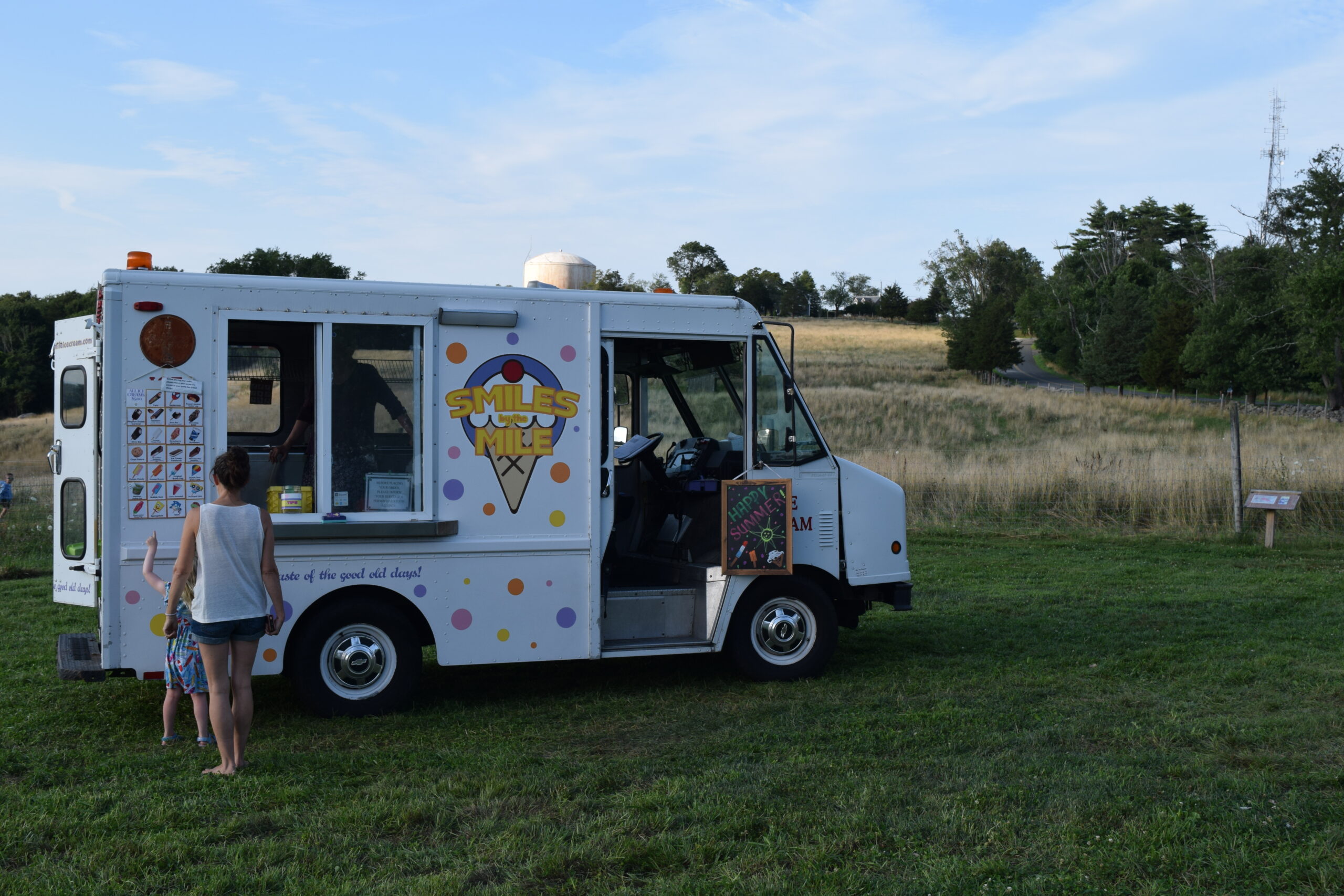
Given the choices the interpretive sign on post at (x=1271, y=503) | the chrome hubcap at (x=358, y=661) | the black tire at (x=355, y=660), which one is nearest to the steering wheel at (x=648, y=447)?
the black tire at (x=355, y=660)

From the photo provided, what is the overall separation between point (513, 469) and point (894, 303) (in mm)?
101833

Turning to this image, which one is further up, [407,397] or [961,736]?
[407,397]

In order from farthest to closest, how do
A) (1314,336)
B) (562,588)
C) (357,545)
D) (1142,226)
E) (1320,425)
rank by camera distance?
1. (1142,226)
2. (1314,336)
3. (1320,425)
4. (562,588)
5. (357,545)

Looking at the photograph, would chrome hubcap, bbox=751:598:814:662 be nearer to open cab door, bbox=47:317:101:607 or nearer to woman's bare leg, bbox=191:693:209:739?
woman's bare leg, bbox=191:693:209:739

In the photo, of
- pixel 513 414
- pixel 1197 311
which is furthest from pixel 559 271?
pixel 1197 311

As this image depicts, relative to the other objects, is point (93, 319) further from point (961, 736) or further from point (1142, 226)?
point (1142, 226)

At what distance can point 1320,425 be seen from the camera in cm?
3400

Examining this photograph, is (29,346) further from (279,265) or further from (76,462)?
(76,462)

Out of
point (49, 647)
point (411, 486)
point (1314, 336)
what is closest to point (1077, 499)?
point (411, 486)

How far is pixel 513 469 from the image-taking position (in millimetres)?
6688

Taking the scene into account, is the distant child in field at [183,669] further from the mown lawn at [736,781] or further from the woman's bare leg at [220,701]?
the woman's bare leg at [220,701]

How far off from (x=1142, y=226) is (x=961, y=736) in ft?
324

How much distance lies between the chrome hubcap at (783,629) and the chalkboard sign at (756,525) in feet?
1.20

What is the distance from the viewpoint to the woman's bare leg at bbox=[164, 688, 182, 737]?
5863mm
